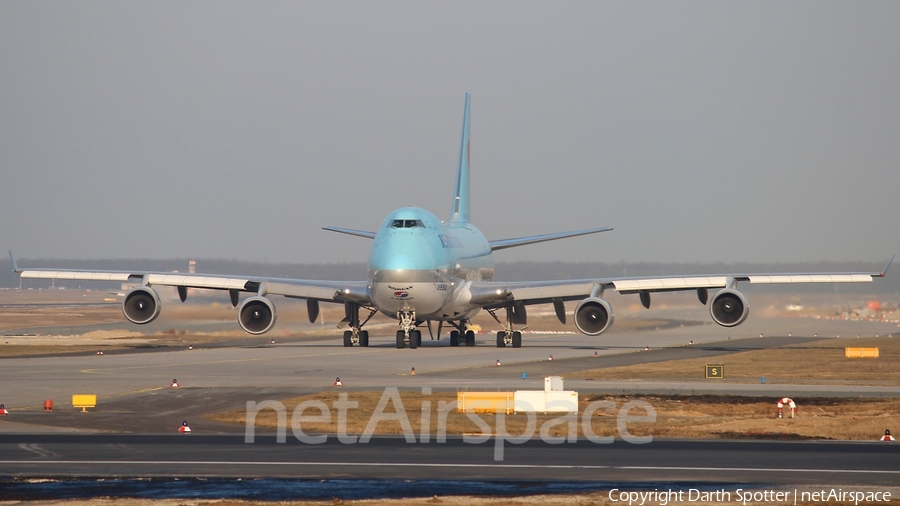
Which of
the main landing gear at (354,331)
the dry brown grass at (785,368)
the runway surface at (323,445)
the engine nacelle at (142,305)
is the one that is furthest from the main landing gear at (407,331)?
the dry brown grass at (785,368)

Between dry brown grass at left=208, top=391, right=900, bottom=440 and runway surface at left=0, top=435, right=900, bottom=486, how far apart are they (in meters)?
1.33

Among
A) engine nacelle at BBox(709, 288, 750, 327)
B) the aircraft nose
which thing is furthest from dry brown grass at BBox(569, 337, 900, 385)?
the aircraft nose

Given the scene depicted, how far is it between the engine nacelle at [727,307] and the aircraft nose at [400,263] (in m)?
11.9

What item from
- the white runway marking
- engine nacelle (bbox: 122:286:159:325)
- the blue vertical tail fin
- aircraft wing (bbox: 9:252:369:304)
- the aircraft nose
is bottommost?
the white runway marking

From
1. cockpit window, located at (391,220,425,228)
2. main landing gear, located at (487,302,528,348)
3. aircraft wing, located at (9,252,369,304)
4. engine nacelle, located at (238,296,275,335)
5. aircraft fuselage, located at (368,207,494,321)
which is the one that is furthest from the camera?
main landing gear, located at (487,302,528,348)

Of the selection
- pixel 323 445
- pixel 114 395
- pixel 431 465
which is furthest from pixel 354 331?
pixel 431 465

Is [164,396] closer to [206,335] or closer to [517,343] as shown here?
[517,343]

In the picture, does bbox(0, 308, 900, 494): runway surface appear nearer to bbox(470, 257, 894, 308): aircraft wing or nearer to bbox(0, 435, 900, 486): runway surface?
bbox(0, 435, 900, 486): runway surface

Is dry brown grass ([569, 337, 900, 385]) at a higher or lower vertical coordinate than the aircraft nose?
lower

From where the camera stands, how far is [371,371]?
118 ft

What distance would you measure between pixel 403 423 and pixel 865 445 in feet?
28.1

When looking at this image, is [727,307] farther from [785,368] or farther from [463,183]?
[463,183]

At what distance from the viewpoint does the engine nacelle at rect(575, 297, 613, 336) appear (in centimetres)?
4544

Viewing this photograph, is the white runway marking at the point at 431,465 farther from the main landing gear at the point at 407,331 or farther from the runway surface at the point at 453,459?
the main landing gear at the point at 407,331
